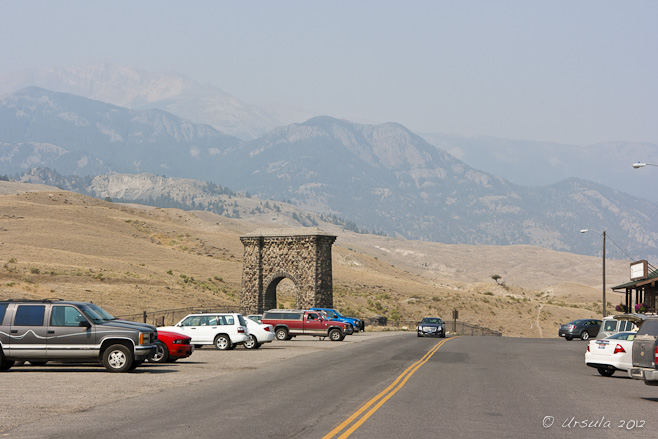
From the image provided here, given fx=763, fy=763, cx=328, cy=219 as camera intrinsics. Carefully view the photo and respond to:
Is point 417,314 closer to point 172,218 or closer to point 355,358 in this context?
point 355,358

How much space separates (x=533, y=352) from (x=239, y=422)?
2633 cm

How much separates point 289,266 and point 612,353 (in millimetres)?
37939

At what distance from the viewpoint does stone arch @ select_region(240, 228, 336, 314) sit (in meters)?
58.1

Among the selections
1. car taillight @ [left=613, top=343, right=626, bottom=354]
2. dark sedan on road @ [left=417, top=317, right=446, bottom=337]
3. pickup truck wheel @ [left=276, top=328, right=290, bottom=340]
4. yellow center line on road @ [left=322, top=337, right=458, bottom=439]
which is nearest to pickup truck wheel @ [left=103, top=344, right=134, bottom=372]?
yellow center line on road @ [left=322, top=337, right=458, bottom=439]

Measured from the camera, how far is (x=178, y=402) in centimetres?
1596

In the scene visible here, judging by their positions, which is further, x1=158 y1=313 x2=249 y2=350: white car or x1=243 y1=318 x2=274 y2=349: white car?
x1=243 y1=318 x2=274 y2=349: white car

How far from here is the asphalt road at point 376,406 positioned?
12570mm

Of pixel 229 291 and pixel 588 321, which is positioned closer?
pixel 588 321

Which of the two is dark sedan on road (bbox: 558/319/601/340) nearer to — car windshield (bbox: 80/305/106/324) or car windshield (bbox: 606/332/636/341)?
car windshield (bbox: 606/332/636/341)

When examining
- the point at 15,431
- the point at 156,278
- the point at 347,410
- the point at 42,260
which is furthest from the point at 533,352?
the point at 42,260

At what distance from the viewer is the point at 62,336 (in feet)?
68.3

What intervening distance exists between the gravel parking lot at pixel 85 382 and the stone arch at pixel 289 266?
28.3 meters

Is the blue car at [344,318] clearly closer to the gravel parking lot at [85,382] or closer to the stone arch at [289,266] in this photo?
the stone arch at [289,266]

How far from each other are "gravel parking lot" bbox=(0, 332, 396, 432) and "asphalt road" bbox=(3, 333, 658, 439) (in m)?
0.35
